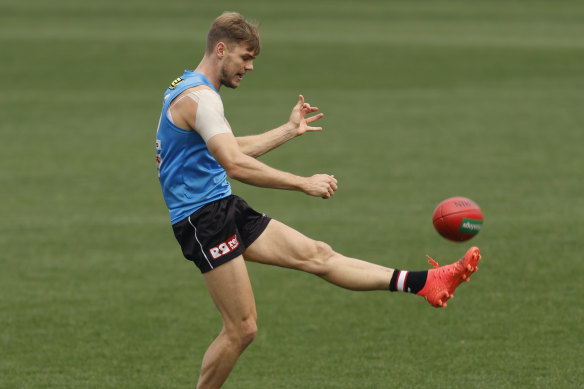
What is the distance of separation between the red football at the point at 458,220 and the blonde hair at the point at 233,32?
227 centimetres

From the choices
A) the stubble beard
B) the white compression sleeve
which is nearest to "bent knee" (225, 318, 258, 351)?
the white compression sleeve

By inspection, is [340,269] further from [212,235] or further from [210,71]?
[210,71]

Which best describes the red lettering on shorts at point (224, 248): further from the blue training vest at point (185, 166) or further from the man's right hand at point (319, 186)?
the man's right hand at point (319, 186)

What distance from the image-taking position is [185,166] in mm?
6066

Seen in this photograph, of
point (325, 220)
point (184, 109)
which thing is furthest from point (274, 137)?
point (325, 220)

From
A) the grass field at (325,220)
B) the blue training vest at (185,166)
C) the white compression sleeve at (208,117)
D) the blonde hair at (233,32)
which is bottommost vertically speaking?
the grass field at (325,220)

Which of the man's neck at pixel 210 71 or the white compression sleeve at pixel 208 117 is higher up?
the man's neck at pixel 210 71

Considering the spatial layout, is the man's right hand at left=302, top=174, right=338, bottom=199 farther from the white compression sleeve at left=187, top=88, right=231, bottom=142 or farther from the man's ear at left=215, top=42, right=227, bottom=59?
the man's ear at left=215, top=42, right=227, bottom=59

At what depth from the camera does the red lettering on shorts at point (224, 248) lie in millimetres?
6016

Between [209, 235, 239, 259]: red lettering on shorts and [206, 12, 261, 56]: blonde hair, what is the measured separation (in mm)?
1301

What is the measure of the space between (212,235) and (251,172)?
1.98 feet

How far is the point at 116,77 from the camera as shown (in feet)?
101

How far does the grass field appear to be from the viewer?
25.0ft

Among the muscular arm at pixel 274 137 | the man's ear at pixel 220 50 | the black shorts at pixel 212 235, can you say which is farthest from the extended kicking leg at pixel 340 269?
the man's ear at pixel 220 50
